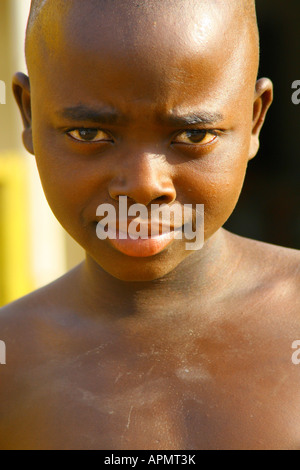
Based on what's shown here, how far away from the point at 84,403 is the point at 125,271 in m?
0.27

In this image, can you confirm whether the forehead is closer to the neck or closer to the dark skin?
the dark skin

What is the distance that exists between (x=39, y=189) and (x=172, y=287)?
2.58 m

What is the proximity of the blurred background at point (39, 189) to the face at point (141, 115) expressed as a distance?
222cm

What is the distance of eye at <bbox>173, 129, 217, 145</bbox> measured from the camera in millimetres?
1318

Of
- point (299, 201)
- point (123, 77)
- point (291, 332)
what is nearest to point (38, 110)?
point (123, 77)

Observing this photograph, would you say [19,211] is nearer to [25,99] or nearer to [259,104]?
[25,99]

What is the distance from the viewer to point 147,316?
155 cm

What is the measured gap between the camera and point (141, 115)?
1.26 m

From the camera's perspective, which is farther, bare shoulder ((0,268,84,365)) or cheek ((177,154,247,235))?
bare shoulder ((0,268,84,365))

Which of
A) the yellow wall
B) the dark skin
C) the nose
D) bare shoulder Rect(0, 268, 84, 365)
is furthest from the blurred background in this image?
the nose

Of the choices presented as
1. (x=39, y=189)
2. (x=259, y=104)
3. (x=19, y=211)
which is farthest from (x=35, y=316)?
(x=39, y=189)

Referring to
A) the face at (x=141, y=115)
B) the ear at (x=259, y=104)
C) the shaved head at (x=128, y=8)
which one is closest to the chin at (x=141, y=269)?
the face at (x=141, y=115)

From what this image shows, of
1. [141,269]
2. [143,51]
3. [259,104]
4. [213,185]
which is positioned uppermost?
[259,104]

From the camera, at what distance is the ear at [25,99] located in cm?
155
